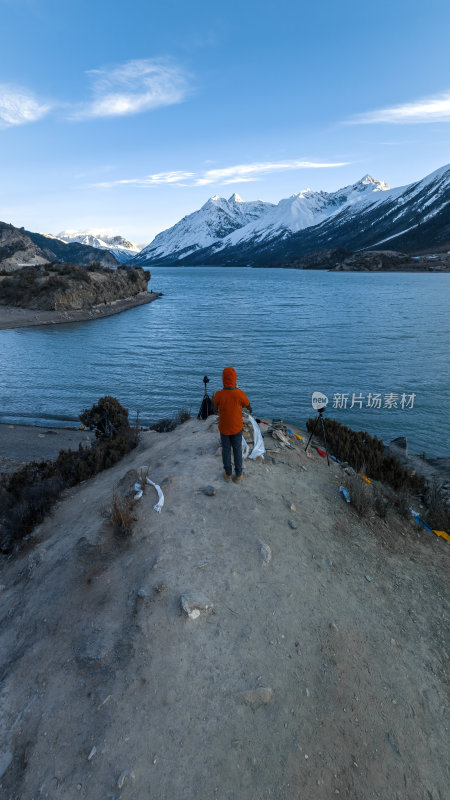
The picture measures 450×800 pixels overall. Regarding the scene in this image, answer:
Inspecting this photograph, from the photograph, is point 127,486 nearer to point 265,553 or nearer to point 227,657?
point 265,553

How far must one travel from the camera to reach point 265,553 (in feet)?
20.9

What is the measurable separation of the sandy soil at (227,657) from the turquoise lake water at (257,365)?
977 cm

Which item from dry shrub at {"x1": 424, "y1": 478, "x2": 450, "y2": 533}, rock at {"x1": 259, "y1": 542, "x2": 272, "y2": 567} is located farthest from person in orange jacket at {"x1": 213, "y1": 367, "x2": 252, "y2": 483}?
dry shrub at {"x1": 424, "y1": 478, "x2": 450, "y2": 533}

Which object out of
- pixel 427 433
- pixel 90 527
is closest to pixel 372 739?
pixel 90 527

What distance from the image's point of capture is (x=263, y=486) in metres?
8.16

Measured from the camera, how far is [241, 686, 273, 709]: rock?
4.38 m

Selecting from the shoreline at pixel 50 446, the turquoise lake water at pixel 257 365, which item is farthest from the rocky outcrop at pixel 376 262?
the shoreline at pixel 50 446

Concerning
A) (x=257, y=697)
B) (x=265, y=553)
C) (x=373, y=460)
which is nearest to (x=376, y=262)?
(x=373, y=460)

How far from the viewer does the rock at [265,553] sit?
20.6 ft

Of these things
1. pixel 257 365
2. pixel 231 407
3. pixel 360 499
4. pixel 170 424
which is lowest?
pixel 257 365

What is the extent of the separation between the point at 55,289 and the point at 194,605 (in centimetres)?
5798

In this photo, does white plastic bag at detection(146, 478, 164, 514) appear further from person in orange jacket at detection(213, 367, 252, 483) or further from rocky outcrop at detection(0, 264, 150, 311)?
rocky outcrop at detection(0, 264, 150, 311)

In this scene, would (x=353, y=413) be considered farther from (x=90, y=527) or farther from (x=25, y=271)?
(x=25, y=271)

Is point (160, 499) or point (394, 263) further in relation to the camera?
point (394, 263)
